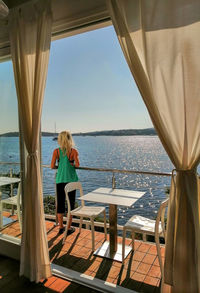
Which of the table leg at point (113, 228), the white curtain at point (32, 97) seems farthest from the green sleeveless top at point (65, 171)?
the white curtain at point (32, 97)

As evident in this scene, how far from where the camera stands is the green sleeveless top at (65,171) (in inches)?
123

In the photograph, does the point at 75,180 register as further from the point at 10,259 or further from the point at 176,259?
the point at 176,259

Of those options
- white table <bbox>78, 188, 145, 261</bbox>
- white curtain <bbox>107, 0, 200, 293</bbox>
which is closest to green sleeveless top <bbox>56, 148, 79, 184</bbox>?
white table <bbox>78, 188, 145, 261</bbox>

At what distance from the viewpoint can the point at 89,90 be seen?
77.7 feet

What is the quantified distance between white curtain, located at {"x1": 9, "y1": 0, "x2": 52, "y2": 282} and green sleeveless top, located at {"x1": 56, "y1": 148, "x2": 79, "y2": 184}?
0.96m

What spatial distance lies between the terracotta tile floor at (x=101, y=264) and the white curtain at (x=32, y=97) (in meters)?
0.28

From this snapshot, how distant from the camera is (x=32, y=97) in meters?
2.13

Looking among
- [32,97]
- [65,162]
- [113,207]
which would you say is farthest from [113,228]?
[32,97]

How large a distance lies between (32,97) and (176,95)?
4.28 ft

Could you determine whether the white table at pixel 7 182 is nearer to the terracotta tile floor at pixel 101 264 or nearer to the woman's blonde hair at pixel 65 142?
the terracotta tile floor at pixel 101 264

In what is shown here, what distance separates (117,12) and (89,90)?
22.5 meters

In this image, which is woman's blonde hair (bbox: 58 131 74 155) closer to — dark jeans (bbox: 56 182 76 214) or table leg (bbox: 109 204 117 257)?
dark jeans (bbox: 56 182 76 214)

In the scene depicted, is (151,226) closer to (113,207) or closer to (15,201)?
(113,207)

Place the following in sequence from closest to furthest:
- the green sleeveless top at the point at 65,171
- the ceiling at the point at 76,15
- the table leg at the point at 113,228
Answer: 1. the ceiling at the point at 76,15
2. the table leg at the point at 113,228
3. the green sleeveless top at the point at 65,171
